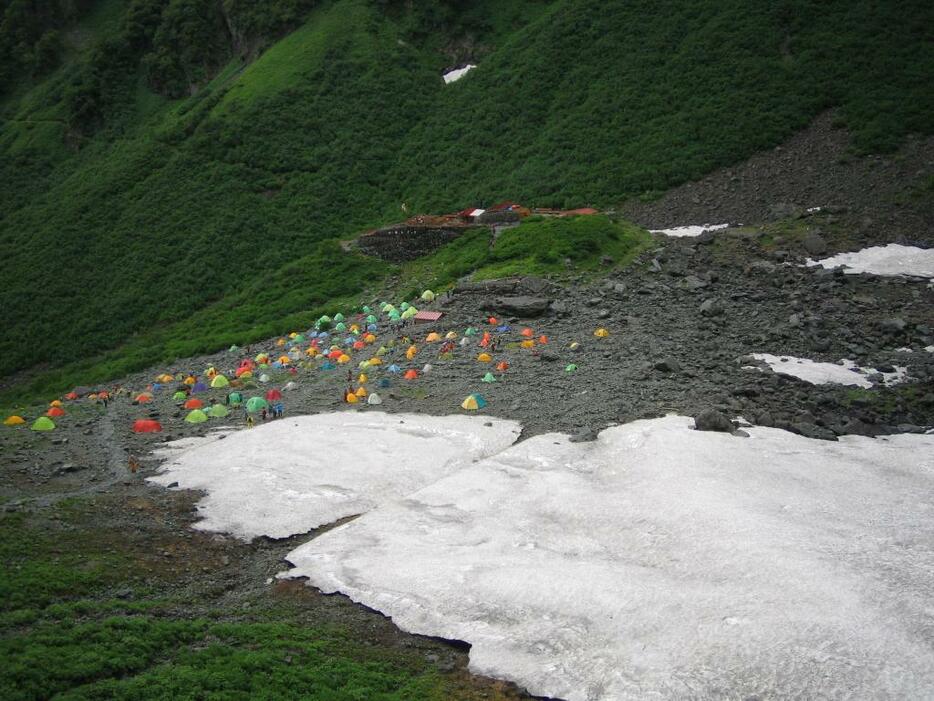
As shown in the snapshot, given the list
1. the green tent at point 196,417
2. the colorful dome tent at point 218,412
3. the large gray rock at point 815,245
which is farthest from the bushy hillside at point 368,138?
the green tent at point 196,417

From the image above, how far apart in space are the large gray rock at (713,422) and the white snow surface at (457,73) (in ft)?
205

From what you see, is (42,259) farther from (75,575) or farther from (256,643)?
(256,643)

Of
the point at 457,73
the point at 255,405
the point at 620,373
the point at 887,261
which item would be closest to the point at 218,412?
the point at 255,405

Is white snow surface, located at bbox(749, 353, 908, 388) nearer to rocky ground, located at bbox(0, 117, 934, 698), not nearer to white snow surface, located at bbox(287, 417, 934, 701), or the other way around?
rocky ground, located at bbox(0, 117, 934, 698)

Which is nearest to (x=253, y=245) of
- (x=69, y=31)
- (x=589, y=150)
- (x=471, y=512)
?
(x=589, y=150)

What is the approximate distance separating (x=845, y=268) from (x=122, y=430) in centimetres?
3242

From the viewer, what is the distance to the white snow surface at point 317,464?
1691cm

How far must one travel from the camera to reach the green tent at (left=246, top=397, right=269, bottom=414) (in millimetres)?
25109

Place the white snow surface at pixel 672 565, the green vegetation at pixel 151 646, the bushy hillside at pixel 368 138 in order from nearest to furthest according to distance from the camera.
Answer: the green vegetation at pixel 151 646 < the white snow surface at pixel 672 565 < the bushy hillside at pixel 368 138

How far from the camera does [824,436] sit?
63.9ft

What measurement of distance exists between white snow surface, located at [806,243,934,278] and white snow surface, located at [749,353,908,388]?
11215mm

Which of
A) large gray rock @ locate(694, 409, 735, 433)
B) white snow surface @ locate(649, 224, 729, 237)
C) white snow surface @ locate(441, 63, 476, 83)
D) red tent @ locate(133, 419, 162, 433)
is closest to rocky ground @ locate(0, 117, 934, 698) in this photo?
red tent @ locate(133, 419, 162, 433)

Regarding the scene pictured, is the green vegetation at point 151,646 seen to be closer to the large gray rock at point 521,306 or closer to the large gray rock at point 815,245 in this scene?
the large gray rock at point 521,306

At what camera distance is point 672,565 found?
13508mm
